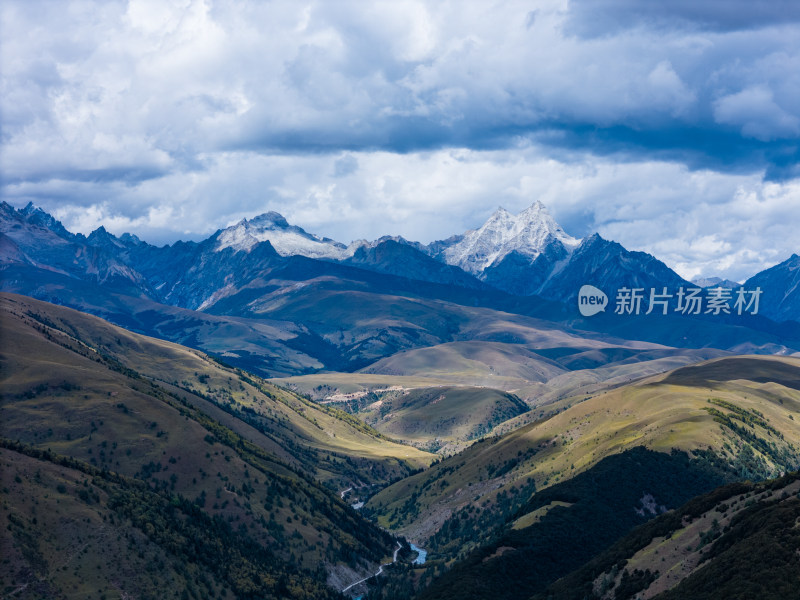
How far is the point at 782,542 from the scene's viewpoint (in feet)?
420

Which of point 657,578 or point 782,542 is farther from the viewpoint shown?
point 657,578

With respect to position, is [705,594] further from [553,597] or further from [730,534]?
[553,597]

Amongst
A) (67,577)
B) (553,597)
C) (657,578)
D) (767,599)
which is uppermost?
(767,599)

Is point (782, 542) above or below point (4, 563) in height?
above

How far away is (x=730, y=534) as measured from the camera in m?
145

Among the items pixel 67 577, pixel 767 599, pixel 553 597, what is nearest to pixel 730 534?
pixel 767 599

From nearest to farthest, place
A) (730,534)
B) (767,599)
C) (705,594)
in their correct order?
(767,599)
(705,594)
(730,534)

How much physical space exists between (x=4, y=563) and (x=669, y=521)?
472ft

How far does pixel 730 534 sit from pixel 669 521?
106 ft

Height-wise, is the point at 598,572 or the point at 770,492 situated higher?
the point at 770,492

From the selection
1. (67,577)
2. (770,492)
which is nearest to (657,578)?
(770,492)

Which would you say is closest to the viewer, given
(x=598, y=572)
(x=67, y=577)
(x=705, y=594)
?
(x=705, y=594)

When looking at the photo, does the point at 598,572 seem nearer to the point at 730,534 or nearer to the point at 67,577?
the point at 730,534

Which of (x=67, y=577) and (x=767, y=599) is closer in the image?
(x=767, y=599)
